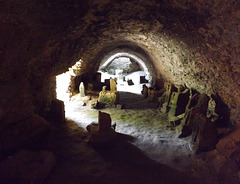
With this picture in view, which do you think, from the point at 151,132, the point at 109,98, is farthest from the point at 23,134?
the point at 109,98

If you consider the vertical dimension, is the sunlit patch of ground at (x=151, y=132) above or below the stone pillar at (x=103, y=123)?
below

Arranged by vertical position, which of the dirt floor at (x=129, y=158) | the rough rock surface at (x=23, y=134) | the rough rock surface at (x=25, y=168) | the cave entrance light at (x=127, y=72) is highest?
the cave entrance light at (x=127, y=72)

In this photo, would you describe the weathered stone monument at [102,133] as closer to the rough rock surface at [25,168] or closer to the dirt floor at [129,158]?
the dirt floor at [129,158]

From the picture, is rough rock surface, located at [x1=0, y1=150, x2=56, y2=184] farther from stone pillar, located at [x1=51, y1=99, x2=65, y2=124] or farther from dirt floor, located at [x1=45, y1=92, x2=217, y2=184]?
stone pillar, located at [x1=51, y1=99, x2=65, y2=124]

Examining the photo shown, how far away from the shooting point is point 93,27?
4.78m

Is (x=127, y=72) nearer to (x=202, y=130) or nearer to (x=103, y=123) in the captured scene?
(x=103, y=123)

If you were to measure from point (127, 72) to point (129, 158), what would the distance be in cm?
1605

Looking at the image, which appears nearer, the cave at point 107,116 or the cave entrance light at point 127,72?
the cave at point 107,116

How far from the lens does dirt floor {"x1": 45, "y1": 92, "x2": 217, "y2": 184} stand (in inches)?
131

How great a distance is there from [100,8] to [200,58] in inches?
126

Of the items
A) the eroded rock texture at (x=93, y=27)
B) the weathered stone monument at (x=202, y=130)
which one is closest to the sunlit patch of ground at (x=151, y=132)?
the weathered stone monument at (x=202, y=130)

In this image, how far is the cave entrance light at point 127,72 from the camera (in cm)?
1494

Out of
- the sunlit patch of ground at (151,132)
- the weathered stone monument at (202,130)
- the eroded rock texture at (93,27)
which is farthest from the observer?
the weathered stone monument at (202,130)

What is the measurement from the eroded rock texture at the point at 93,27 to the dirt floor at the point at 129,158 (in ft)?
4.75
